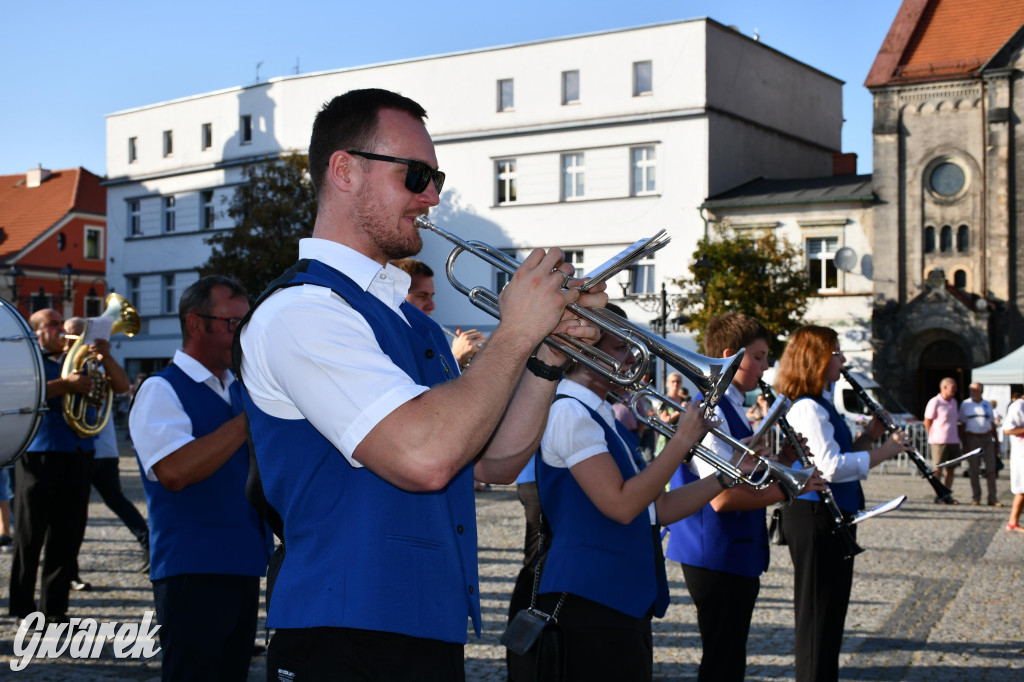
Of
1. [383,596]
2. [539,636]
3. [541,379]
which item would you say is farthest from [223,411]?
[383,596]

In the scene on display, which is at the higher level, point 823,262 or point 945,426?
point 823,262

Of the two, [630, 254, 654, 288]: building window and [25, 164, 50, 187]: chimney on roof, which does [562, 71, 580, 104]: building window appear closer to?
[630, 254, 654, 288]: building window

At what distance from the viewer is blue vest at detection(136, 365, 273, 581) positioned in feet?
14.3

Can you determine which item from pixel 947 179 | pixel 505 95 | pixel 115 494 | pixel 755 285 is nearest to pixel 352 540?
pixel 115 494

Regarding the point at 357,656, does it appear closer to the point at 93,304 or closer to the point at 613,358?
the point at 613,358

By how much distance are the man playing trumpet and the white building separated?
32.8 metres

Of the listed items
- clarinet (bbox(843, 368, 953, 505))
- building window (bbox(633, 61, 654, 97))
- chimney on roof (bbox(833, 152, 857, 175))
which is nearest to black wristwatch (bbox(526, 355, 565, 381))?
clarinet (bbox(843, 368, 953, 505))

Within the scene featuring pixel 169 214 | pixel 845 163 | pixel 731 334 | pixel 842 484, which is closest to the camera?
pixel 731 334

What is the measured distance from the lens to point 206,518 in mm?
4438

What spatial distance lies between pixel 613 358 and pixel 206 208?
44.7 metres

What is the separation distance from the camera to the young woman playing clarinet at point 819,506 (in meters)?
5.50

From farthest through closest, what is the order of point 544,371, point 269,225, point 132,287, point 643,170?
point 132,287 < point 269,225 < point 643,170 < point 544,371

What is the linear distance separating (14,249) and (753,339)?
187 ft

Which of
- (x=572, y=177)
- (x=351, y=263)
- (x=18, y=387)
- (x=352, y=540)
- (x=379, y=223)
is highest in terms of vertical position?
(x=572, y=177)
